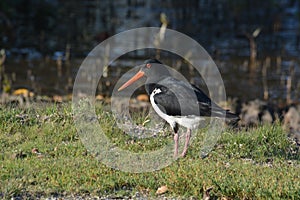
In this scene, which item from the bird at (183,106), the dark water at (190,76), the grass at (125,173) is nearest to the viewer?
the grass at (125,173)

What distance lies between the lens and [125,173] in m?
6.55

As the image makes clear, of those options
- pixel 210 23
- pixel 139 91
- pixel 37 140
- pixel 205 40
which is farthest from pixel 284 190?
pixel 210 23

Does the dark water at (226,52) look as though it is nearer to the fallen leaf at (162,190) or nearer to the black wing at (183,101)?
the black wing at (183,101)

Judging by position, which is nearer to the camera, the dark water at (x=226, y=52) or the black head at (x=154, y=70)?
the black head at (x=154, y=70)

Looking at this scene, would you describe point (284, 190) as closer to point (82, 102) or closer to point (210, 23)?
point (82, 102)

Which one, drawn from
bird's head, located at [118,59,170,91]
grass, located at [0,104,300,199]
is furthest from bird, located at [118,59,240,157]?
grass, located at [0,104,300,199]

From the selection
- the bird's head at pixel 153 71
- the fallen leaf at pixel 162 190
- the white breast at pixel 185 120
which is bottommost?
the fallen leaf at pixel 162 190

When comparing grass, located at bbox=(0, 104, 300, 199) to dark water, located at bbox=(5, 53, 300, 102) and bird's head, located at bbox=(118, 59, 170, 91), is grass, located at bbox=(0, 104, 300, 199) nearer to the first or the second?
bird's head, located at bbox=(118, 59, 170, 91)

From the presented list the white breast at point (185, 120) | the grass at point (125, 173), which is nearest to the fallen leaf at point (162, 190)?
the grass at point (125, 173)

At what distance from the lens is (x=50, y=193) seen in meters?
5.99

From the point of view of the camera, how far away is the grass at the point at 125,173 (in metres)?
6.09

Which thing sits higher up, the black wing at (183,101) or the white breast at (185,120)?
the black wing at (183,101)

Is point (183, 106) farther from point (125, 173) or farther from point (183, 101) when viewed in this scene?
point (125, 173)

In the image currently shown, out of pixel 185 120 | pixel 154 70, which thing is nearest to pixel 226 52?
pixel 154 70
